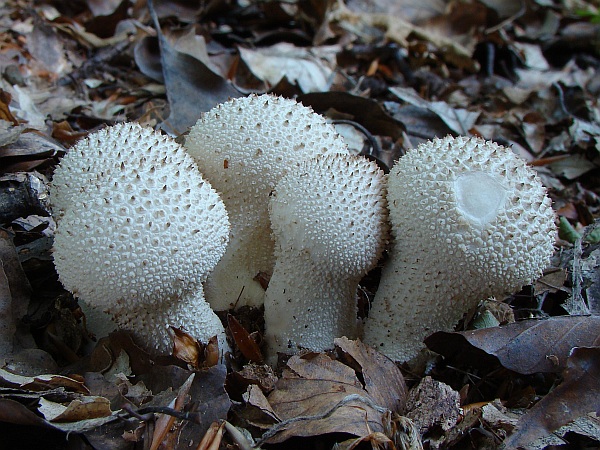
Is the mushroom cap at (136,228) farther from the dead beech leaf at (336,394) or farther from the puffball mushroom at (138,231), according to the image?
the dead beech leaf at (336,394)

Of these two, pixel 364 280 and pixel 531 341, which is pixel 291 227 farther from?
pixel 531 341

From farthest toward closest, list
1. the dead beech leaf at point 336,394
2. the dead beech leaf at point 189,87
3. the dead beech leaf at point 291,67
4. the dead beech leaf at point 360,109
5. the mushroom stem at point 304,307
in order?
the dead beech leaf at point 291,67, the dead beech leaf at point 360,109, the dead beech leaf at point 189,87, the mushroom stem at point 304,307, the dead beech leaf at point 336,394

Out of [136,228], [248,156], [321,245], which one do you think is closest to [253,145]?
[248,156]

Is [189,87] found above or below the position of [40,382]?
above

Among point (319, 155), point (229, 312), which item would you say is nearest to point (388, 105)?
point (319, 155)

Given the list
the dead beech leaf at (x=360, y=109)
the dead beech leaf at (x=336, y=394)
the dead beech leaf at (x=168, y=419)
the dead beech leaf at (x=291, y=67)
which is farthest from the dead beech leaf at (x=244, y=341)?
the dead beech leaf at (x=291, y=67)

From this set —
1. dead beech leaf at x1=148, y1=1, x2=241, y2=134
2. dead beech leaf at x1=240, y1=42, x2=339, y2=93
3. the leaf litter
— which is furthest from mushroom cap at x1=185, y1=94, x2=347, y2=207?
dead beech leaf at x1=240, y1=42, x2=339, y2=93

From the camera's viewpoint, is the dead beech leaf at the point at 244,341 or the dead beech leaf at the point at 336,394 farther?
the dead beech leaf at the point at 244,341

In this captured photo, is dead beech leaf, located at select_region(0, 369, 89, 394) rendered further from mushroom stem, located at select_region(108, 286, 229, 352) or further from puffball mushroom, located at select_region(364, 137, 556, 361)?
puffball mushroom, located at select_region(364, 137, 556, 361)
